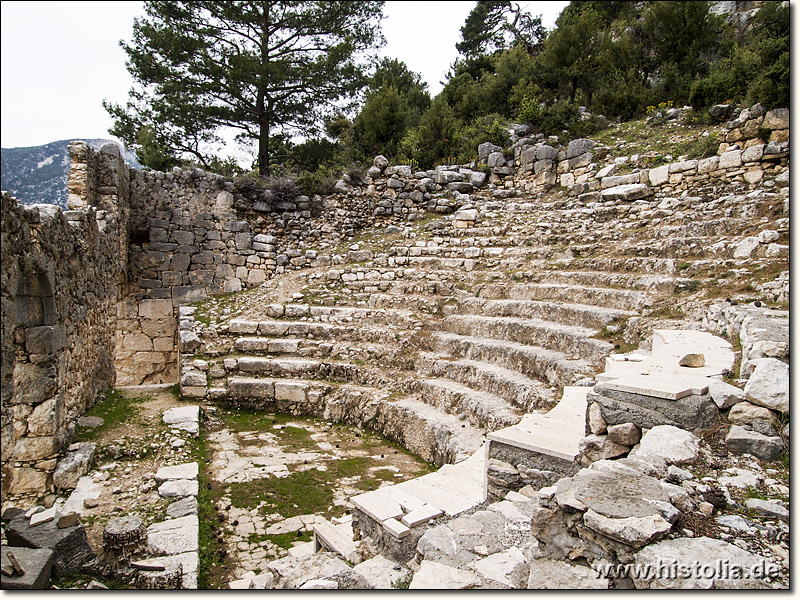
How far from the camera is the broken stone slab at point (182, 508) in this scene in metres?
3.83

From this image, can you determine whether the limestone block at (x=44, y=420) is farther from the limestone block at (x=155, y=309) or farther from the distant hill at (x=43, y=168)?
the limestone block at (x=155, y=309)

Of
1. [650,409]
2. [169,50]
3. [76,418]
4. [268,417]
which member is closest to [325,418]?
[268,417]

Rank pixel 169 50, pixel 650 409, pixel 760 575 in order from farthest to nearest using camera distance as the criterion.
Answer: pixel 169 50 < pixel 650 409 < pixel 760 575

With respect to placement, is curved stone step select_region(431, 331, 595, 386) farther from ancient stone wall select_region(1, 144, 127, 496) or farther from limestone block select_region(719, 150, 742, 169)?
limestone block select_region(719, 150, 742, 169)

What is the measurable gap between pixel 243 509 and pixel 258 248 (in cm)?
797

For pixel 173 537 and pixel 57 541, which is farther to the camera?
pixel 173 537

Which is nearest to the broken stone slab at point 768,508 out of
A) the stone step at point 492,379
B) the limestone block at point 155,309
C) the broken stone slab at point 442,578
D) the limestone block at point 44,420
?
the broken stone slab at point 442,578

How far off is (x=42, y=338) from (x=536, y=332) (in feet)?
17.7

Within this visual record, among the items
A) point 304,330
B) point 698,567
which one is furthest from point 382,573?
point 304,330

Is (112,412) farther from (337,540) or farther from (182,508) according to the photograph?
(337,540)

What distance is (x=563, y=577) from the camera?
206cm

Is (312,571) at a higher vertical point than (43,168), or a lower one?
lower

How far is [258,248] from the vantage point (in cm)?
1145

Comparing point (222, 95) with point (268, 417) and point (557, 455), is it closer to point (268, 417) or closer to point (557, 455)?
point (268, 417)
